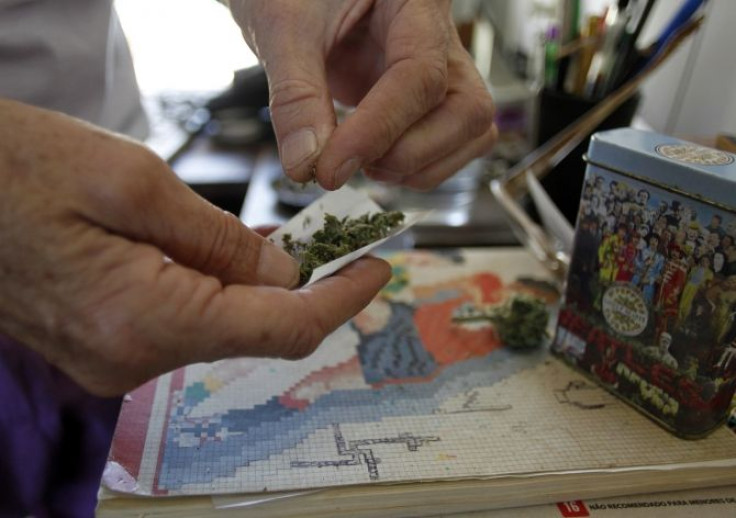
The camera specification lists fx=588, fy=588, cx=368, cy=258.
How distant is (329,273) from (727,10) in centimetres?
57

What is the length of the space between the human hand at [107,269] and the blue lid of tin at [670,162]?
0.28 metres

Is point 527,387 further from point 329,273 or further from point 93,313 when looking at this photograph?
point 93,313

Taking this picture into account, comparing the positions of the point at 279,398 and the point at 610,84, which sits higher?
the point at 610,84

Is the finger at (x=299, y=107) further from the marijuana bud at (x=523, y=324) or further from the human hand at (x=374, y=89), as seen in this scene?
the marijuana bud at (x=523, y=324)

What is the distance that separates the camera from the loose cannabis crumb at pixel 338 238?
493 mm

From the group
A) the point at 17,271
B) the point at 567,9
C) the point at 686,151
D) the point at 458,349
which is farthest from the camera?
the point at 567,9

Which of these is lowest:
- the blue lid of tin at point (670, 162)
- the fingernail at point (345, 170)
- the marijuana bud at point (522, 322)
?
the marijuana bud at point (522, 322)

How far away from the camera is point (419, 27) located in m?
0.52

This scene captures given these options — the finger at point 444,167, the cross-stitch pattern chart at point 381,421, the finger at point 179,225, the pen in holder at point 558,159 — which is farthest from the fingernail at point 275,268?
the pen in holder at point 558,159

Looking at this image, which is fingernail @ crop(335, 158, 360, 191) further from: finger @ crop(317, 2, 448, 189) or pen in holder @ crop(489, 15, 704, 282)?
pen in holder @ crop(489, 15, 704, 282)

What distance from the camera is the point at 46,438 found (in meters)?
0.51

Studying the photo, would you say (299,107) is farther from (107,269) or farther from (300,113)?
(107,269)

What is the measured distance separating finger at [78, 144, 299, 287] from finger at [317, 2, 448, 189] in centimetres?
9

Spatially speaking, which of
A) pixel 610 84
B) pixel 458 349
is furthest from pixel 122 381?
pixel 610 84
